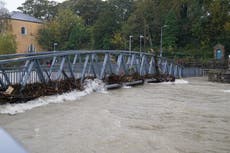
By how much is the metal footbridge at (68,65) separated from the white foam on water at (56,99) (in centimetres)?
37

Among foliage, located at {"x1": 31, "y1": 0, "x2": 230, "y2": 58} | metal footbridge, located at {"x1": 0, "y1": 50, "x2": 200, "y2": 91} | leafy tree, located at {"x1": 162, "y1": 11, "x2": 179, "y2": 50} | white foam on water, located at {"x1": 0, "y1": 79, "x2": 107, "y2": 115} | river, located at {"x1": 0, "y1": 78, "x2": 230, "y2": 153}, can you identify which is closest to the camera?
river, located at {"x1": 0, "y1": 78, "x2": 230, "y2": 153}

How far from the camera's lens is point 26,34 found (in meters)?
58.5

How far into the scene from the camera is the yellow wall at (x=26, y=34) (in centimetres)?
5598

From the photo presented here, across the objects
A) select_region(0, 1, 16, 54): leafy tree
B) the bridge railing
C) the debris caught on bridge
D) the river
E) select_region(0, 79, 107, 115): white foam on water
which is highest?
select_region(0, 1, 16, 54): leafy tree

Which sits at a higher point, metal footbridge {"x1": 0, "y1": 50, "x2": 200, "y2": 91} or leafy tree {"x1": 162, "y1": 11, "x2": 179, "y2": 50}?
leafy tree {"x1": 162, "y1": 11, "x2": 179, "y2": 50}

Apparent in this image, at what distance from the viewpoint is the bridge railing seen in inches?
341

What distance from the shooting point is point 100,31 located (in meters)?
60.2

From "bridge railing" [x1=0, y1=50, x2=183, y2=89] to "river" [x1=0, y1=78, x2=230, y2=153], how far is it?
0.95 m

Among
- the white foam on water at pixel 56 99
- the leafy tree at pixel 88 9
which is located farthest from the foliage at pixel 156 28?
the white foam on water at pixel 56 99

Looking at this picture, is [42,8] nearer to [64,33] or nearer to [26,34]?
[64,33]

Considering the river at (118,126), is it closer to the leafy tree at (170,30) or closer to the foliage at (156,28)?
the foliage at (156,28)

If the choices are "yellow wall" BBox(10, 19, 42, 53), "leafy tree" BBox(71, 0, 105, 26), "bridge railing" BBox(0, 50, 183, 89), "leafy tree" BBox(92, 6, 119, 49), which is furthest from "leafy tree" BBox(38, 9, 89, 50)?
"bridge railing" BBox(0, 50, 183, 89)

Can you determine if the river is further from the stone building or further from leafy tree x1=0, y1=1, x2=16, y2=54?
the stone building

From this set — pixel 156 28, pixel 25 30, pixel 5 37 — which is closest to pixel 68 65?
pixel 5 37
